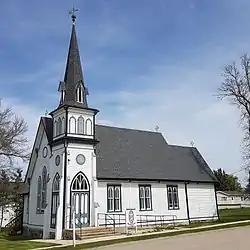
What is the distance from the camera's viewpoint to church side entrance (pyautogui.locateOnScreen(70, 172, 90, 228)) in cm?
2505

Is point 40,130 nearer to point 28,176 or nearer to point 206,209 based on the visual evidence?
point 28,176

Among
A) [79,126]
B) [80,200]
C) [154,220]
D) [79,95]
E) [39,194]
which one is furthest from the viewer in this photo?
[39,194]

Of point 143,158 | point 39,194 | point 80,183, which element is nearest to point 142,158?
point 143,158

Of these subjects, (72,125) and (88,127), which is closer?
(72,125)

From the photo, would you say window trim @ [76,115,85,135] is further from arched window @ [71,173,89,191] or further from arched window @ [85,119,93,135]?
arched window @ [71,173,89,191]

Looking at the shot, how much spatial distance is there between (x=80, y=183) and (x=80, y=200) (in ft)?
3.96

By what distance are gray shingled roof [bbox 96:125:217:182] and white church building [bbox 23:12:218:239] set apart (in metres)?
0.09

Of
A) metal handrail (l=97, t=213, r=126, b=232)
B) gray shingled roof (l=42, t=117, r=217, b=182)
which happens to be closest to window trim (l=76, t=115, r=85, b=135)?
gray shingled roof (l=42, t=117, r=217, b=182)

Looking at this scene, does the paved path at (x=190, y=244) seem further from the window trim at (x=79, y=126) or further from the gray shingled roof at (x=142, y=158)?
the window trim at (x=79, y=126)

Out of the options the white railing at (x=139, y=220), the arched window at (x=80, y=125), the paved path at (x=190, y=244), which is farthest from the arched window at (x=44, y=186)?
the paved path at (x=190, y=244)

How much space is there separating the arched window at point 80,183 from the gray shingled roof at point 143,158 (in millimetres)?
1231

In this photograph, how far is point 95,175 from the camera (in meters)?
26.6

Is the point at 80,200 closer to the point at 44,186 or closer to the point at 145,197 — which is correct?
the point at 44,186

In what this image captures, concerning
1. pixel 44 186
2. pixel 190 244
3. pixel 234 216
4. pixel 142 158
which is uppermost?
pixel 142 158
